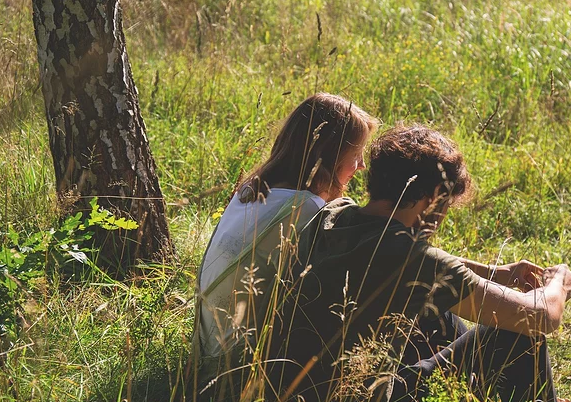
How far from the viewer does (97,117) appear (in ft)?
10.9

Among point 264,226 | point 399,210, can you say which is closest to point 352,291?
point 399,210

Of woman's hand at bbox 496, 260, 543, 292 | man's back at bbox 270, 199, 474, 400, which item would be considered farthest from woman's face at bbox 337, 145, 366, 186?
woman's hand at bbox 496, 260, 543, 292

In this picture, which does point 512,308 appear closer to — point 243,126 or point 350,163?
point 350,163

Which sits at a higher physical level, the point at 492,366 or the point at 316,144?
the point at 316,144

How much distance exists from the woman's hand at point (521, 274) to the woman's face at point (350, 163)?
0.56 metres

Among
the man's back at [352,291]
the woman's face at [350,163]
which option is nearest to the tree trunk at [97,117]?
the woman's face at [350,163]

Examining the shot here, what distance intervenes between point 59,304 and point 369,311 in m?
1.34

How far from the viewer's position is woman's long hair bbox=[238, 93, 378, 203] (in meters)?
2.68

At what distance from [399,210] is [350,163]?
0.43 meters

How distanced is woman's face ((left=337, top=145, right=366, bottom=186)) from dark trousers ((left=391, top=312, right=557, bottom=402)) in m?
0.59

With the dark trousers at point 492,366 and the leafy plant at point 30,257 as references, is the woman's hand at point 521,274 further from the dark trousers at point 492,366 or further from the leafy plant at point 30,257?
the leafy plant at point 30,257

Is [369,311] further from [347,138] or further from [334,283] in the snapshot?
[347,138]

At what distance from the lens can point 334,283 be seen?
2277 mm

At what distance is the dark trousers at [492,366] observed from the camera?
247 cm
